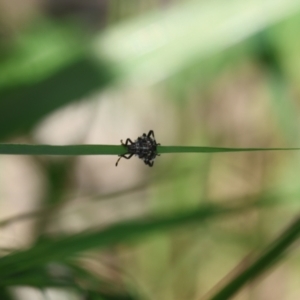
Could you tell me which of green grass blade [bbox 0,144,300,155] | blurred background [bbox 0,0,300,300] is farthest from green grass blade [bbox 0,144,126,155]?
blurred background [bbox 0,0,300,300]

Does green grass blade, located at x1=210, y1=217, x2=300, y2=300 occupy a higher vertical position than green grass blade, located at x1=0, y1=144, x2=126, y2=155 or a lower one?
lower

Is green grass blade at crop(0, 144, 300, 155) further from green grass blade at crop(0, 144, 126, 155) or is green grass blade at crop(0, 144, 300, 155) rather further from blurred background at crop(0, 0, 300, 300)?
blurred background at crop(0, 0, 300, 300)

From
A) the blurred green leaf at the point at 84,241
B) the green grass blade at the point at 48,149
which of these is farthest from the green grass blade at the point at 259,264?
the green grass blade at the point at 48,149

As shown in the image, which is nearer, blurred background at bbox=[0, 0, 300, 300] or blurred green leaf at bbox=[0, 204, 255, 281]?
blurred green leaf at bbox=[0, 204, 255, 281]

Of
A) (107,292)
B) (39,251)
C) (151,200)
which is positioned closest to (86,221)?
(151,200)

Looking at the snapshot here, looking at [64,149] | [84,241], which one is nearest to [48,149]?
[64,149]

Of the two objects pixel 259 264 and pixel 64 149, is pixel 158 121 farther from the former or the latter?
pixel 64 149

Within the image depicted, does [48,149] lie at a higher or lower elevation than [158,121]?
lower

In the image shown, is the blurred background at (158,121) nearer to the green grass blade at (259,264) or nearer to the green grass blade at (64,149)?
the green grass blade at (259,264)

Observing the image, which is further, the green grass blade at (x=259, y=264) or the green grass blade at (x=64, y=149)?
the green grass blade at (x=259, y=264)
